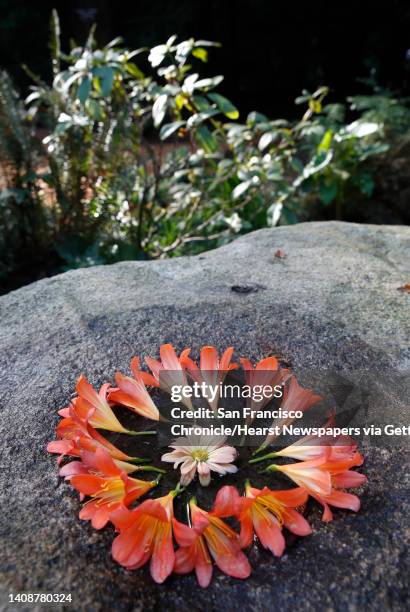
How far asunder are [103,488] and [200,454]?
202 mm

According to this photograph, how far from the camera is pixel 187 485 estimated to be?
3.70ft

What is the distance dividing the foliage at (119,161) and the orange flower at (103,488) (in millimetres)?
2427

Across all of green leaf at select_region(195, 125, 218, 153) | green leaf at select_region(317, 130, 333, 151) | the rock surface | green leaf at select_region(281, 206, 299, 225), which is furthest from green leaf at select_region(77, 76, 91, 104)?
green leaf at select_region(317, 130, 333, 151)

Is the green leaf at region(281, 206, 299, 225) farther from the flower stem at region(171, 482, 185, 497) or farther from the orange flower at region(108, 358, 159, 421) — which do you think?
the flower stem at region(171, 482, 185, 497)

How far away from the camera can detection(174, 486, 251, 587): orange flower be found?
0.96m

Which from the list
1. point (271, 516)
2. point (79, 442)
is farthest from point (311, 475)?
point (79, 442)

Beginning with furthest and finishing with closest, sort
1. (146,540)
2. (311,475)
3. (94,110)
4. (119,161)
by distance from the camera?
(119,161)
(94,110)
(311,475)
(146,540)

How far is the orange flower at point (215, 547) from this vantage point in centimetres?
96

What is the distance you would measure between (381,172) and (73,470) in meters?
4.01

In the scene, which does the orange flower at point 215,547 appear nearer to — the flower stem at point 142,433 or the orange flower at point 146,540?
the orange flower at point 146,540

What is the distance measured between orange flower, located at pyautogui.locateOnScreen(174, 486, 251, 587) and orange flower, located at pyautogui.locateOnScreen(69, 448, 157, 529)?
0.39 feet

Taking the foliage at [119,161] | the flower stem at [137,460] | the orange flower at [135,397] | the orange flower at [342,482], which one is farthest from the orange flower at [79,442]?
the foliage at [119,161]

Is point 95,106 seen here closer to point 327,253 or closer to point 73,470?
point 327,253

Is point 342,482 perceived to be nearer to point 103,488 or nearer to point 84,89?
point 103,488
